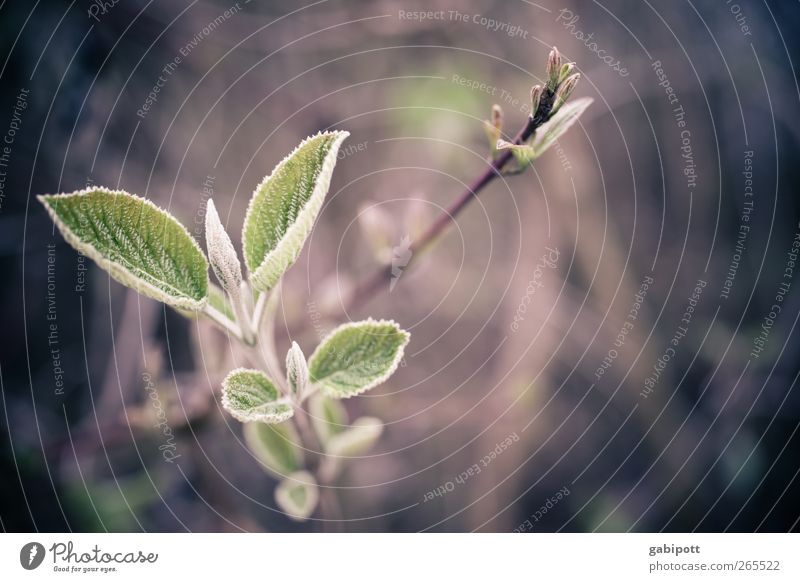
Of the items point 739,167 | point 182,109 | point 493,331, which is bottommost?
point 493,331

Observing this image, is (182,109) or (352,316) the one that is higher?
(182,109)

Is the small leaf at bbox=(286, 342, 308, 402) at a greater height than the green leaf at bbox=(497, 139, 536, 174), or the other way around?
the green leaf at bbox=(497, 139, 536, 174)

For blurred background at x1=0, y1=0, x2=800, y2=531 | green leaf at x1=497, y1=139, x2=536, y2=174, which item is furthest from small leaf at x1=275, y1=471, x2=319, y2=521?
green leaf at x1=497, y1=139, x2=536, y2=174

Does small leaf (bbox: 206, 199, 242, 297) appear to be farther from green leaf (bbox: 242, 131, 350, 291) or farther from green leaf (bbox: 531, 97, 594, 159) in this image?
green leaf (bbox: 531, 97, 594, 159)

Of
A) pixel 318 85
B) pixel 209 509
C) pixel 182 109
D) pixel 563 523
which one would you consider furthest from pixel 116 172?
pixel 563 523

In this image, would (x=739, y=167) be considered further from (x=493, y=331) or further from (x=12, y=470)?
(x=12, y=470)

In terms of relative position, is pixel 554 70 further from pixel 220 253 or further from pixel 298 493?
pixel 298 493

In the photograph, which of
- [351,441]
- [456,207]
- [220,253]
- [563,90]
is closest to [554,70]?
[563,90]
